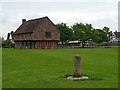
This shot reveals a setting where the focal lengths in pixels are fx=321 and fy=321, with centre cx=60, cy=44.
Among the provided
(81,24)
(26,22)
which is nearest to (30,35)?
(26,22)

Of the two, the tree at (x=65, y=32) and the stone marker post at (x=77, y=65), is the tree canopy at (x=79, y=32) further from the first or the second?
the stone marker post at (x=77, y=65)

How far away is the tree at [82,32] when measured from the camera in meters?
115

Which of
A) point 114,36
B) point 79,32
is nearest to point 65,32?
point 79,32

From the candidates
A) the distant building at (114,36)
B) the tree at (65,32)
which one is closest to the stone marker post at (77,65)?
the tree at (65,32)

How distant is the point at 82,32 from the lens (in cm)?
11512

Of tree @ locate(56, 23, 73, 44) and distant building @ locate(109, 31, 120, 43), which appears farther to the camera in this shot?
distant building @ locate(109, 31, 120, 43)

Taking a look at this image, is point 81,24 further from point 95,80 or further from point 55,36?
point 95,80

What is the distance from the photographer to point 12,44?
111 meters

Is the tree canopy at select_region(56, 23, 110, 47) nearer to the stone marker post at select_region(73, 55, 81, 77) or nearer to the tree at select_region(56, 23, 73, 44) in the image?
the tree at select_region(56, 23, 73, 44)

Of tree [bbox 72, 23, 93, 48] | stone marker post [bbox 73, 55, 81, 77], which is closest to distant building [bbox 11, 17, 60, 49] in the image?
tree [bbox 72, 23, 93, 48]

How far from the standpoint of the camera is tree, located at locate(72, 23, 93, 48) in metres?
115

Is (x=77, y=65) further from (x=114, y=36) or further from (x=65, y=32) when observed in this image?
(x=114, y=36)

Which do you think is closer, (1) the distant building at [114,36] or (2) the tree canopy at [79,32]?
(2) the tree canopy at [79,32]

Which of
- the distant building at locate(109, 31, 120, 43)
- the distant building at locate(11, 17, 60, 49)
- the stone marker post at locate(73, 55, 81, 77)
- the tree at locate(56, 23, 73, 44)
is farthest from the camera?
the distant building at locate(109, 31, 120, 43)
